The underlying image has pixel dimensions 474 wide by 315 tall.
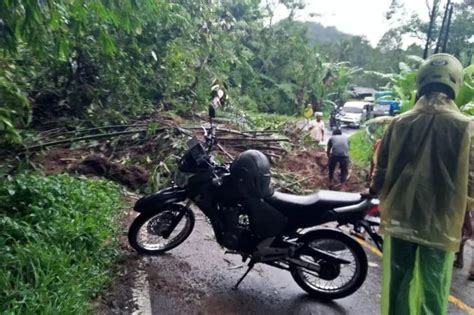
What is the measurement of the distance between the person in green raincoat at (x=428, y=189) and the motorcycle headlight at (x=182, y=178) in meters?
2.00

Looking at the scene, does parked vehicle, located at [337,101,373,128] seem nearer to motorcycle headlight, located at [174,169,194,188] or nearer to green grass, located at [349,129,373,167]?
green grass, located at [349,129,373,167]

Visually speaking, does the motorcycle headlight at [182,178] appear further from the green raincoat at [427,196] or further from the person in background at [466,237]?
the person in background at [466,237]

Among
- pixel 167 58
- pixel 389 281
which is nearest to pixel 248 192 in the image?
pixel 389 281

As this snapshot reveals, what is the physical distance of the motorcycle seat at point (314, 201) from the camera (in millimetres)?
3916

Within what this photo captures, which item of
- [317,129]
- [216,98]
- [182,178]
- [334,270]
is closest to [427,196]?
[334,270]

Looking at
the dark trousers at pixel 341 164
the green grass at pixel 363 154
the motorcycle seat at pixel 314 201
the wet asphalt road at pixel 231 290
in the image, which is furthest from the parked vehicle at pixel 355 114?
the motorcycle seat at pixel 314 201

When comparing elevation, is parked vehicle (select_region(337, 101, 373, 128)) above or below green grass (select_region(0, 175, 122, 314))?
below

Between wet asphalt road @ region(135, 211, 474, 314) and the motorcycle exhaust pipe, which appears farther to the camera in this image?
the motorcycle exhaust pipe

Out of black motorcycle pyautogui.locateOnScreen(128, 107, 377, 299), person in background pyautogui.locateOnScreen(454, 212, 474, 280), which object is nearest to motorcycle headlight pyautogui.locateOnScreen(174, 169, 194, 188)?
black motorcycle pyautogui.locateOnScreen(128, 107, 377, 299)

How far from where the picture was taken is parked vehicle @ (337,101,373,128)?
27622mm

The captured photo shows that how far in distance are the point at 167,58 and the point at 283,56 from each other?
19.0 m

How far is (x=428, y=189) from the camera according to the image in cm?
289

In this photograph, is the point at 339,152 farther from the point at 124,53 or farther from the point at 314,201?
the point at 314,201

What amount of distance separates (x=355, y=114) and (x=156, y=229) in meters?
25.0
